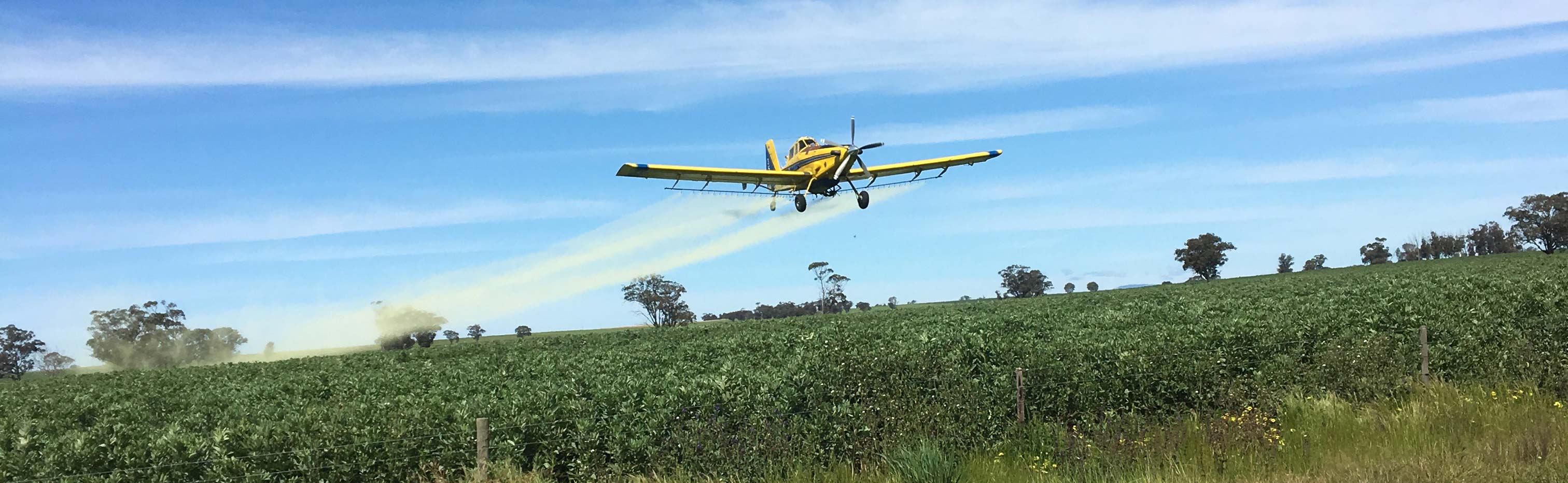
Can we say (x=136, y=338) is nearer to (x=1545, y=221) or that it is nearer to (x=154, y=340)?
(x=154, y=340)

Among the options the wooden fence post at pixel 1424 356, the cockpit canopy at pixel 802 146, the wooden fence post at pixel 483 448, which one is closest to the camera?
the wooden fence post at pixel 483 448

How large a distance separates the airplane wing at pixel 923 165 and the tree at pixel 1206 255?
352 ft

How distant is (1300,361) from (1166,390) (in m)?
3.47

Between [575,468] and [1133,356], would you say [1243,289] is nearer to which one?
[1133,356]

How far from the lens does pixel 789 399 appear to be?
11578mm

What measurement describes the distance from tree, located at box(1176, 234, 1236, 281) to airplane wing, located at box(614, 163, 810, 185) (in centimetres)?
11174

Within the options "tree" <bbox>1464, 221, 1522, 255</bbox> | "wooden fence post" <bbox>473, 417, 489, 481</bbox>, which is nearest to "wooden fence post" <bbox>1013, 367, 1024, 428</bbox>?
"wooden fence post" <bbox>473, 417, 489, 481</bbox>

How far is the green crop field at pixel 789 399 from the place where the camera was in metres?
10.5

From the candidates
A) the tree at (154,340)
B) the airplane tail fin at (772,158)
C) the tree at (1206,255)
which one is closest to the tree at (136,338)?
the tree at (154,340)

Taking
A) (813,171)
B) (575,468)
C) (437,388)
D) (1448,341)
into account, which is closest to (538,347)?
(813,171)

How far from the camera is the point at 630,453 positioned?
422 inches

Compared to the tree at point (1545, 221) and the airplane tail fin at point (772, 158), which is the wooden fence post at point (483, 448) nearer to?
the airplane tail fin at point (772, 158)

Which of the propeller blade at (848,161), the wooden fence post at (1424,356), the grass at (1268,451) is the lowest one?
the grass at (1268,451)

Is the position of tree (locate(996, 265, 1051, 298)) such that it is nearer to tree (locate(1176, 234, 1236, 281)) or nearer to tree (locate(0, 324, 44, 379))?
tree (locate(1176, 234, 1236, 281))
